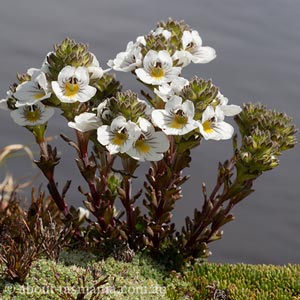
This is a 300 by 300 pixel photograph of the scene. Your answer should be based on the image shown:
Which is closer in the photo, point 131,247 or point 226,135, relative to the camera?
point 226,135

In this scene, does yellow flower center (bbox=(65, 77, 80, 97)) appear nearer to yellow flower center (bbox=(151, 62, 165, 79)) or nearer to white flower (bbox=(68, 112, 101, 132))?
white flower (bbox=(68, 112, 101, 132))

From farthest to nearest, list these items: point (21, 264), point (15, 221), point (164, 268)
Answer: point (15, 221)
point (164, 268)
point (21, 264)

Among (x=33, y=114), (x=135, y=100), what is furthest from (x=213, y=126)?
(x=33, y=114)

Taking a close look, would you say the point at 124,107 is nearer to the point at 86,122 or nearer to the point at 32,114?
the point at 86,122

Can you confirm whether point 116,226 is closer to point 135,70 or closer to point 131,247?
point 131,247

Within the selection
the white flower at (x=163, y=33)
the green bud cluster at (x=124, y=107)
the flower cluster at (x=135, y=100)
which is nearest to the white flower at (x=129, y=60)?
the flower cluster at (x=135, y=100)

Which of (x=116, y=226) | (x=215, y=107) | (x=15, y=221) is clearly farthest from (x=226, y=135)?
(x=15, y=221)

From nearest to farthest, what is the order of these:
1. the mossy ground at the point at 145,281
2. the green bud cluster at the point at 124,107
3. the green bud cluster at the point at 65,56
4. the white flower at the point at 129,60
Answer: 1. the mossy ground at the point at 145,281
2. the green bud cluster at the point at 124,107
3. the green bud cluster at the point at 65,56
4. the white flower at the point at 129,60

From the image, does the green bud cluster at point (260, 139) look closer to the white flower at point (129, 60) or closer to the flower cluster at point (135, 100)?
the flower cluster at point (135, 100)
